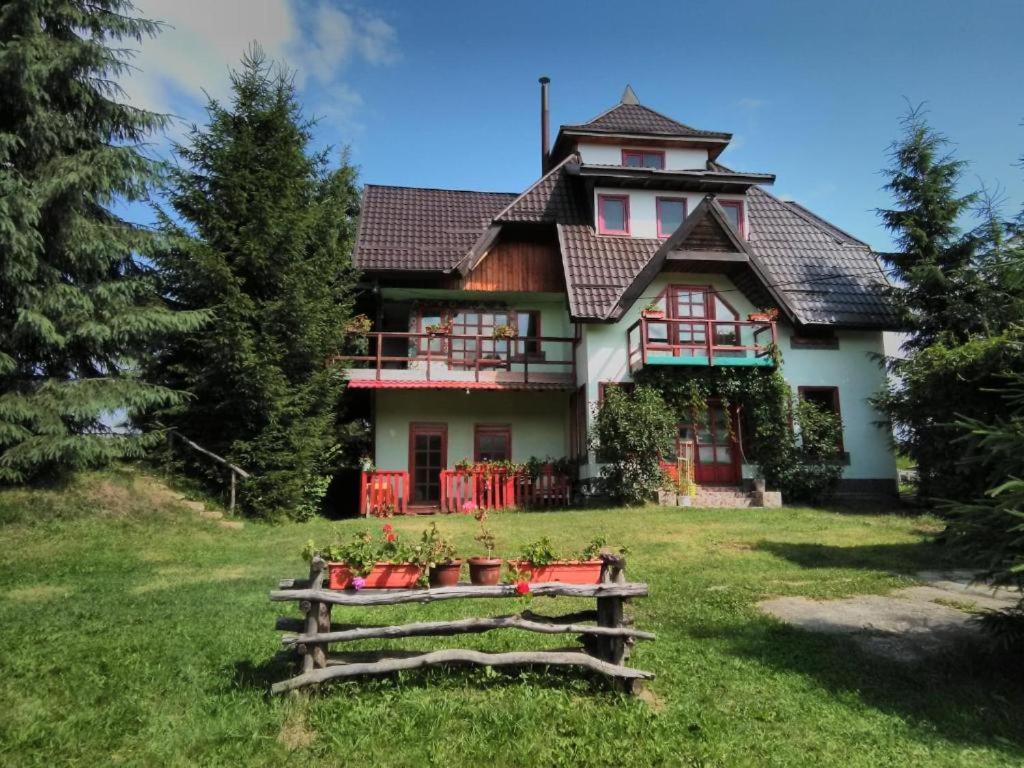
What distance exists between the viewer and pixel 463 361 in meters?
18.3

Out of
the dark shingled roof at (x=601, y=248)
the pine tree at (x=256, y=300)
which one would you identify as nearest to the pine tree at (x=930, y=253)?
the dark shingled roof at (x=601, y=248)

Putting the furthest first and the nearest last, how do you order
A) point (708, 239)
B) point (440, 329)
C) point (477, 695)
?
point (440, 329) → point (708, 239) → point (477, 695)

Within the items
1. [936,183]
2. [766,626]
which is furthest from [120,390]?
[936,183]

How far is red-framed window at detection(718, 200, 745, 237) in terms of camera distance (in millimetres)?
19719

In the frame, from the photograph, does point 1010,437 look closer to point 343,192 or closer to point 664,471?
point 664,471

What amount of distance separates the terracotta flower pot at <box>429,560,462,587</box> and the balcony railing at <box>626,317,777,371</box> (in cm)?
1219

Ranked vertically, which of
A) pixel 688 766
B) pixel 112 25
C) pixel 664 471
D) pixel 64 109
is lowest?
pixel 688 766

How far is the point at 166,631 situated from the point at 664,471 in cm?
1174

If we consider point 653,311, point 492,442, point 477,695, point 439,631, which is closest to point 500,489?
point 492,442

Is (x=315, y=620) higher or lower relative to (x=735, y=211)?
Result: lower

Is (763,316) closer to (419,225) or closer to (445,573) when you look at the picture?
(419,225)

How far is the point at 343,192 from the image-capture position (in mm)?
18781

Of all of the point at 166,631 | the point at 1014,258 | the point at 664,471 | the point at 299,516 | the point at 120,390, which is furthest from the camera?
the point at 664,471

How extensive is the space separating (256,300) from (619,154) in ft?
38.5
